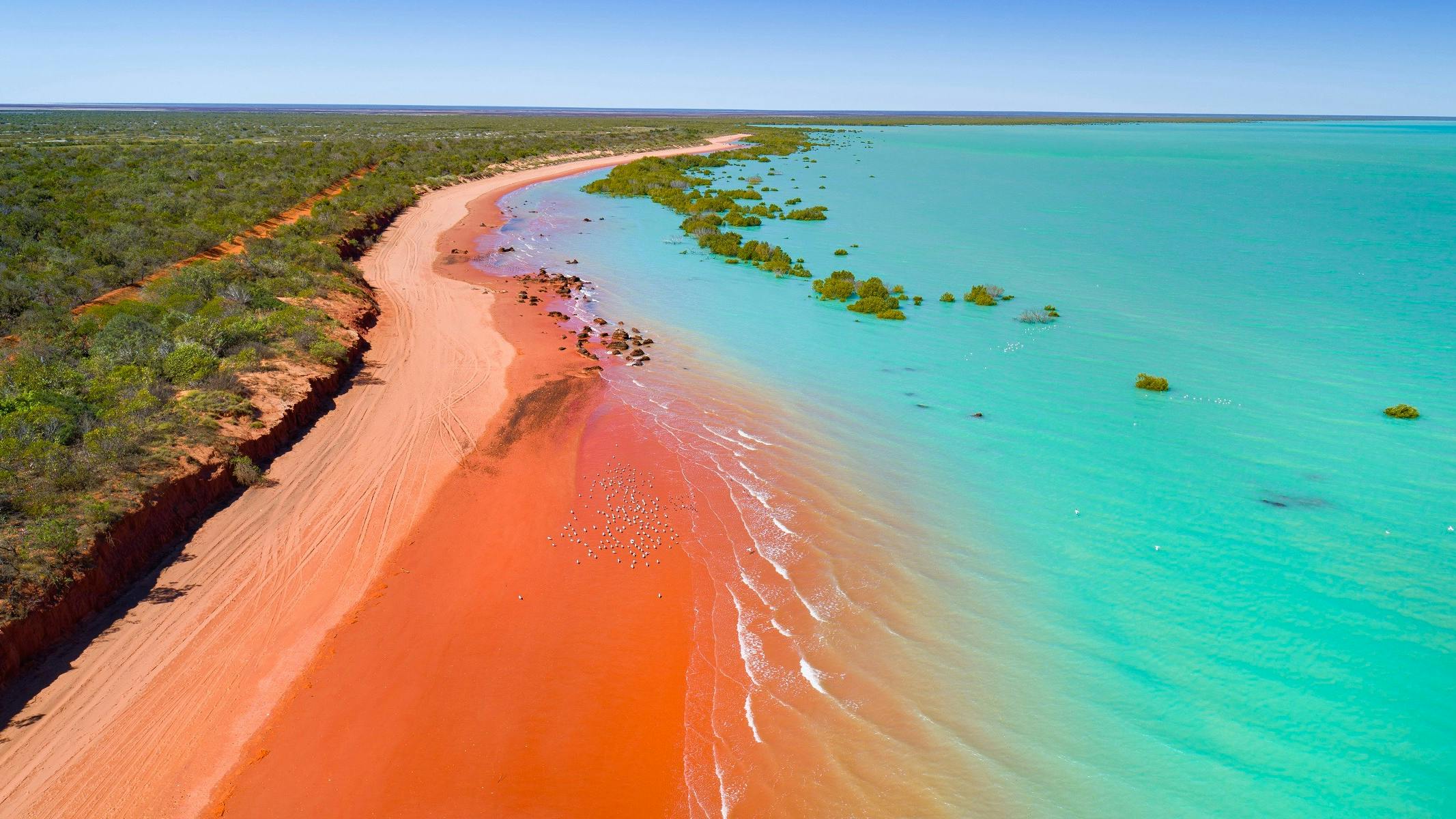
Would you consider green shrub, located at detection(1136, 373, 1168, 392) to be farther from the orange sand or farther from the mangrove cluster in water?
the mangrove cluster in water

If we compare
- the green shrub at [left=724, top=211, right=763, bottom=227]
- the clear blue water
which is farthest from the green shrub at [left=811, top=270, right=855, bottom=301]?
the green shrub at [left=724, top=211, right=763, bottom=227]

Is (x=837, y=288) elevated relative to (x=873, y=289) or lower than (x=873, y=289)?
lower

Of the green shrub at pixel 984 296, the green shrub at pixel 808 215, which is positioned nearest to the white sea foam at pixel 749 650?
the green shrub at pixel 984 296

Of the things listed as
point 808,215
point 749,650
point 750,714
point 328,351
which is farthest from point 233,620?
point 808,215

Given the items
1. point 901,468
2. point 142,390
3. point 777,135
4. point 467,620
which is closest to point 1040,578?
point 901,468

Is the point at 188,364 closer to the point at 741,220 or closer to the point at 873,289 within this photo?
the point at 873,289

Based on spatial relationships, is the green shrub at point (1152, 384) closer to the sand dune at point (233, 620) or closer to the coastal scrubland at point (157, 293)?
the coastal scrubland at point (157, 293)
